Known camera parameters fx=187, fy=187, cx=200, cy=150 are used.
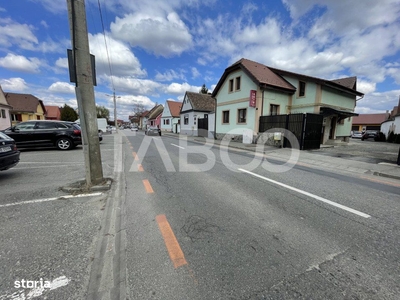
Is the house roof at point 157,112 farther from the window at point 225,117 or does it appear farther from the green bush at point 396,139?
the green bush at point 396,139

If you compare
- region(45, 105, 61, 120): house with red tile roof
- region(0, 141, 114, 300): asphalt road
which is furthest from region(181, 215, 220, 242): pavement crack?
region(45, 105, 61, 120): house with red tile roof

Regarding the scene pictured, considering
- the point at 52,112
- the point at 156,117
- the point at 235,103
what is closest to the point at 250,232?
the point at 235,103

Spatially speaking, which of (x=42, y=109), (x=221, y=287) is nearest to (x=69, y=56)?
(x=221, y=287)

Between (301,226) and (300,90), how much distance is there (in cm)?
1857

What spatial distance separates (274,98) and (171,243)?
17.5 m

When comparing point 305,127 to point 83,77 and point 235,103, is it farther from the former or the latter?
point 83,77

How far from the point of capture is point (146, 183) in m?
5.27

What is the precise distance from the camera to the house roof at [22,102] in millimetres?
33188

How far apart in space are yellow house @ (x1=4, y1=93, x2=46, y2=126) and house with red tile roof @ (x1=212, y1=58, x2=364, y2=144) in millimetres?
35098

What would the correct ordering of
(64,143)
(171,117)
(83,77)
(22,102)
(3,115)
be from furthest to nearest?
(171,117) → (22,102) → (3,115) → (64,143) → (83,77)

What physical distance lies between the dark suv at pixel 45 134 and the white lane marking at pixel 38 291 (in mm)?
11213

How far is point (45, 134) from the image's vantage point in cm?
1059

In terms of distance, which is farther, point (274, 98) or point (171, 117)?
point (171, 117)

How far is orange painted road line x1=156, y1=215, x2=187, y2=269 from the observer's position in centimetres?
226
